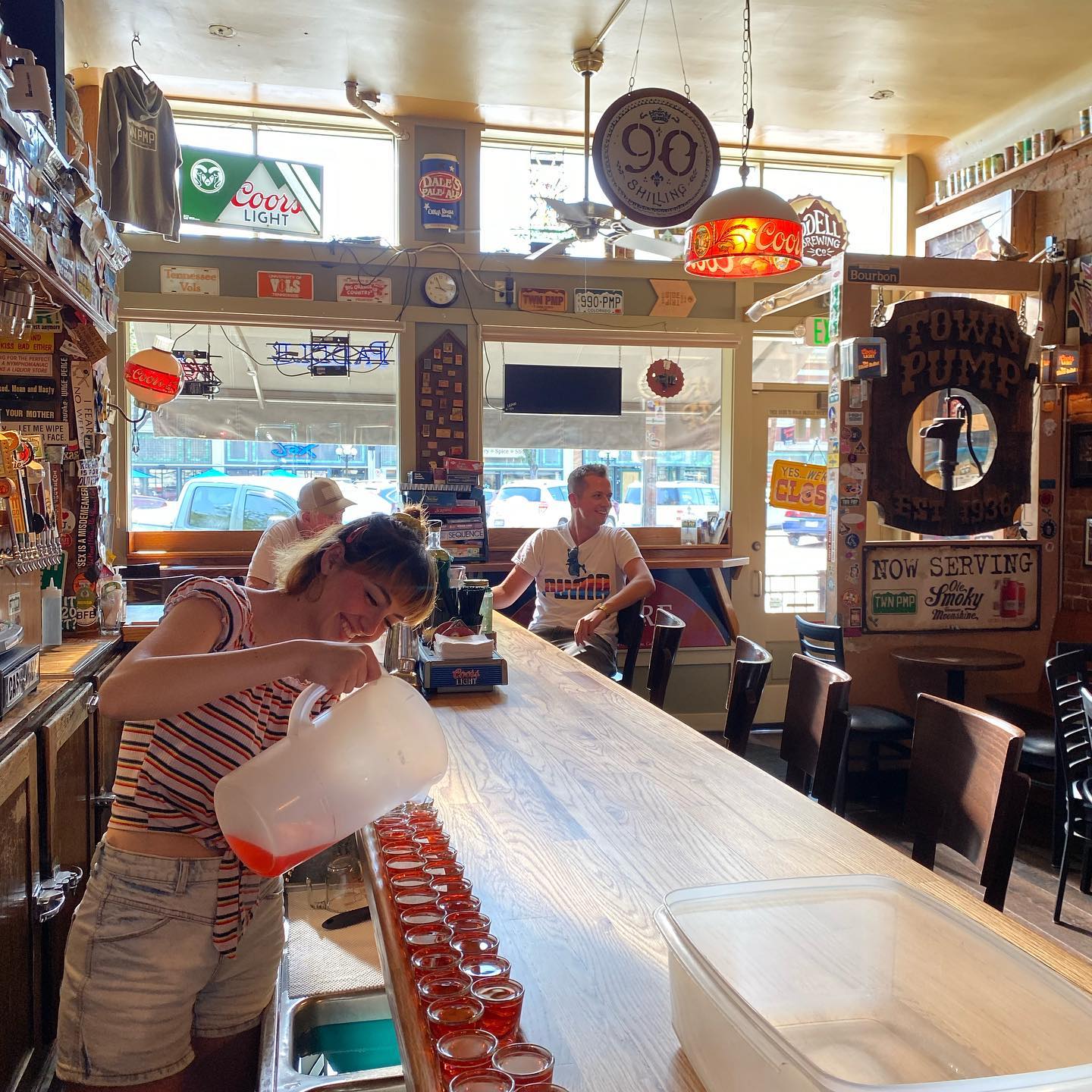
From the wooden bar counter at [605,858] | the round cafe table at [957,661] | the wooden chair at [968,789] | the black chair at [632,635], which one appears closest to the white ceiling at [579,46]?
the black chair at [632,635]

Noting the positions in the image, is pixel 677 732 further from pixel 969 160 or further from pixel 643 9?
pixel 969 160

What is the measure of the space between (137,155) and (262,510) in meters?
2.14

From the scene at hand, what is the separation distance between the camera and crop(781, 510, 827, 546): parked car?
659 centimetres

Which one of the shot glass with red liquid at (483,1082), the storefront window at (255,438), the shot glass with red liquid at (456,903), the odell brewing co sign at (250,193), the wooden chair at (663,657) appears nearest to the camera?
the shot glass with red liquid at (483,1082)

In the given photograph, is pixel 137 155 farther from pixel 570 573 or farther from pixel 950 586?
pixel 950 586

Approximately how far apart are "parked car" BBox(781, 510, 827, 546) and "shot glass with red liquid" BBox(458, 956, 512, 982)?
5.78 m

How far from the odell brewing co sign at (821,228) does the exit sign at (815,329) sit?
36 centimetres

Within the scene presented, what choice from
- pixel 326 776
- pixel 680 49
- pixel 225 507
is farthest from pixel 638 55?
pixel 326 776

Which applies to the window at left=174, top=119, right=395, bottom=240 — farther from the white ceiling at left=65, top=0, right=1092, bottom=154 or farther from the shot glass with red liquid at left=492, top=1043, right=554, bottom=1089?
the shot glass with red liquid at left=492, top=1043, right=554, bottom=1089

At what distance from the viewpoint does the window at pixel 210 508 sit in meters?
5.76

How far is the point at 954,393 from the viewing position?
505 cm

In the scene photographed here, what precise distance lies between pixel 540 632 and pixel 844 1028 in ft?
12.6

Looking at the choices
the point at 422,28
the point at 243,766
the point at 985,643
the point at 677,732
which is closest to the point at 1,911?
the point at 243,766

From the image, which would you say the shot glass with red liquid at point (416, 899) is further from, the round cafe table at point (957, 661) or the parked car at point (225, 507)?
the parked car at point (225, 507)
